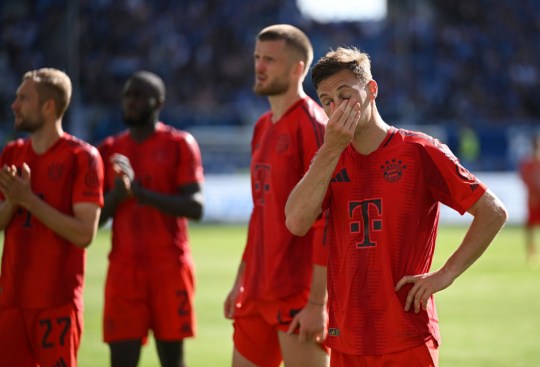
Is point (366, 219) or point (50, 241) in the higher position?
point (366, 219)

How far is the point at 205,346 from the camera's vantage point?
1062 cm

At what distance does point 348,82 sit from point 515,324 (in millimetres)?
8072

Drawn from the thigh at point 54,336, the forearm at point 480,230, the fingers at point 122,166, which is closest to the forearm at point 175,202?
the fingers at point 122,166

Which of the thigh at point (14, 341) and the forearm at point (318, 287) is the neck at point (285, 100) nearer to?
the forearm at point (318, 287)

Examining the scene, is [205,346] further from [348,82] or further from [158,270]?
[348,82]

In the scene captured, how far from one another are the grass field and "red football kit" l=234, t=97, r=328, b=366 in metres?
3.68

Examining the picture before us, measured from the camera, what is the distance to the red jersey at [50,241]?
19.2ft

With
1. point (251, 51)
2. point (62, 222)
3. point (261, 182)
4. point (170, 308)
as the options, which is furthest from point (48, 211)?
point (251, 51)

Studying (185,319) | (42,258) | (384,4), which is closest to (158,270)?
(185,319)

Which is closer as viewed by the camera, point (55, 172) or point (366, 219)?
point (366, 219)

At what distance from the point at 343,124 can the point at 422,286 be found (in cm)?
81

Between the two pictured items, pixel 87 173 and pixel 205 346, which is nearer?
pixel 87 173

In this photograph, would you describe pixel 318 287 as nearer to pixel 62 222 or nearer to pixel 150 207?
pixel 62 222

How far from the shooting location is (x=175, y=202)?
24.1 feet
